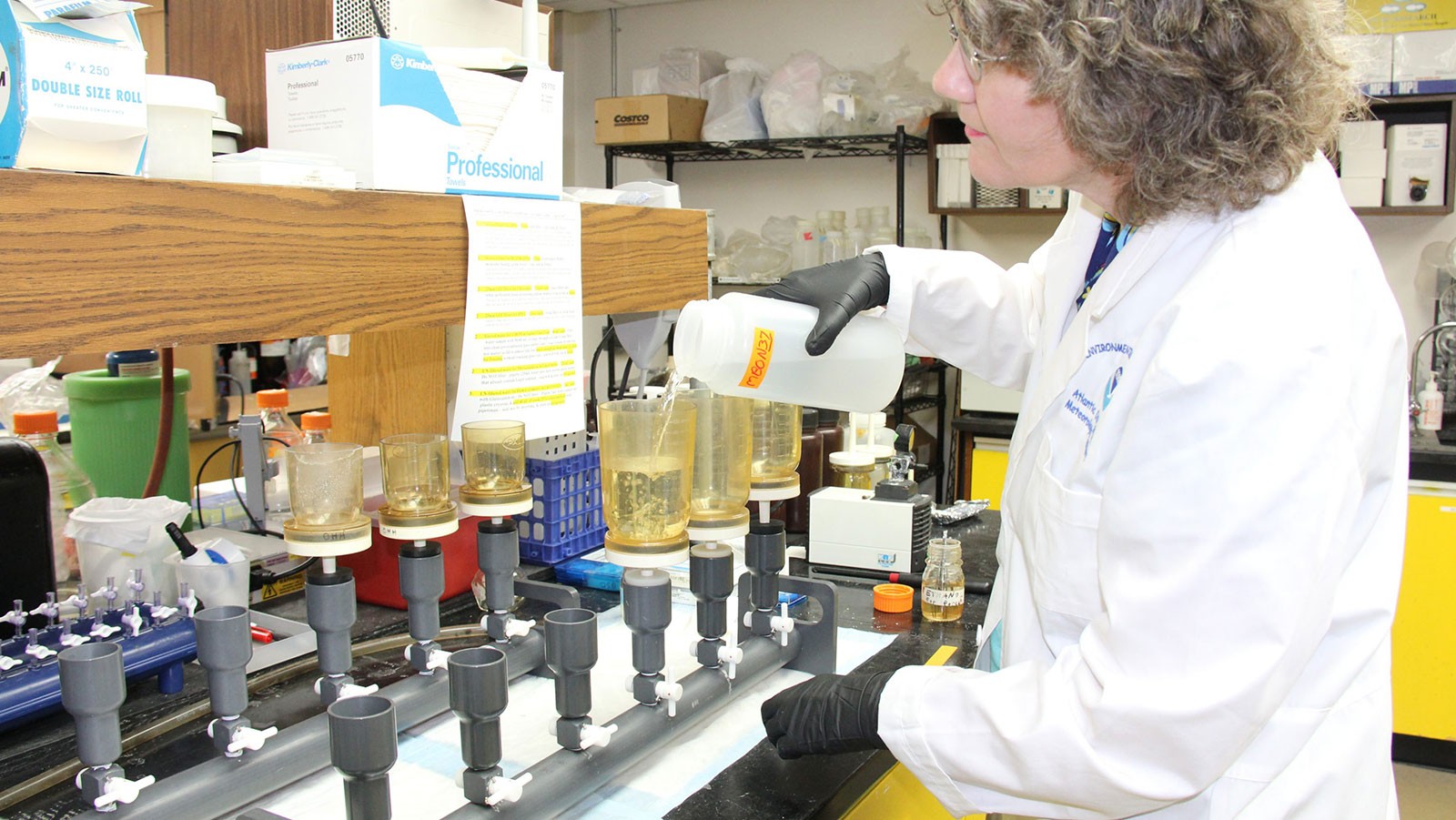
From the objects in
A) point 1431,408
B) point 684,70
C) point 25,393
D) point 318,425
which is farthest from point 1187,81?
point 684,70

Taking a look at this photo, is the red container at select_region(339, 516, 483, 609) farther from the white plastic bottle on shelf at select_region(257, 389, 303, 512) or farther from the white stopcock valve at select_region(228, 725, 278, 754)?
the white stopcock valve at select_region(228, 725, 278, 754)

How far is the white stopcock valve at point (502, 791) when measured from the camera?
98 centimetres

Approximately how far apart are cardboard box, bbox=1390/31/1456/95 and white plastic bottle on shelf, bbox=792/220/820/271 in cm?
224

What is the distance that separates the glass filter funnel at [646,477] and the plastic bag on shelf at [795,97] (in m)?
3.43

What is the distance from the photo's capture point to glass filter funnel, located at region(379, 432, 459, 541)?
1.16m

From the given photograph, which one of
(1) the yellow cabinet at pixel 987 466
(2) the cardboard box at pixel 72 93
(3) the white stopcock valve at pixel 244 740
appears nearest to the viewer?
(2) the cardboard box at pixel 72 93

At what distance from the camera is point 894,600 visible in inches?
67.6

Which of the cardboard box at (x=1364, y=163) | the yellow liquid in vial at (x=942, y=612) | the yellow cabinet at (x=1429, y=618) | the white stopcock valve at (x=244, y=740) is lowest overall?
the yellow cabinet at (x=1429, y=618)

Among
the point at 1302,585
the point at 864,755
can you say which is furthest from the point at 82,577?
the point at 1302,585

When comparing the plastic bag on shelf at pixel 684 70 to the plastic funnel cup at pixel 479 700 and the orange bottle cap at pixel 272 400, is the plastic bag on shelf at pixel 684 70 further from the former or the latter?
the plastic funnel cup at pixel 479 700

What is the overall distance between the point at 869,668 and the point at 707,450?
41 centimetres

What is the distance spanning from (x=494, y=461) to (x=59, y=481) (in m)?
0.94

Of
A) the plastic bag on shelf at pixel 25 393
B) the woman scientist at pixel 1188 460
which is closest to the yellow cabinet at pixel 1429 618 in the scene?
the woman scientist at pixel 1188 460

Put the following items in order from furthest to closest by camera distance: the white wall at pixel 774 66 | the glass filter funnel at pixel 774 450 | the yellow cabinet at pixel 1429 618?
the white wall at pixel 774 66 < the yellow cabinet at pixel 1429 618 < the glass filter funnel at pixel 774 450
